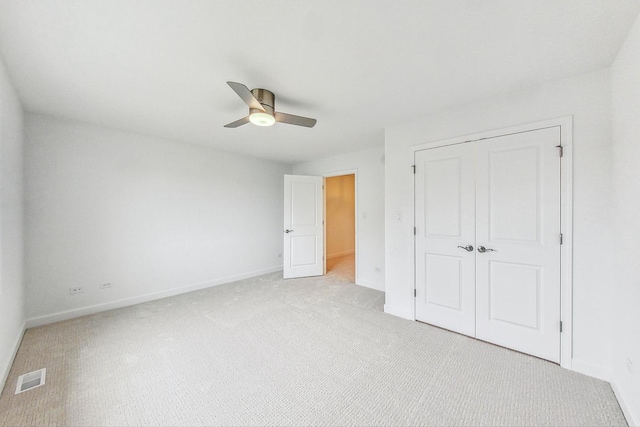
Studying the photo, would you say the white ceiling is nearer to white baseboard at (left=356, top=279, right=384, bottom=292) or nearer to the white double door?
the white double door

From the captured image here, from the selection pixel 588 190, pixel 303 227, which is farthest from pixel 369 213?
pixel 588 190

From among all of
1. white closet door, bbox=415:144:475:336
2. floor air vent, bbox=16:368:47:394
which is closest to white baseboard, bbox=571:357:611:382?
white closet door, bbox=415:144:475:336

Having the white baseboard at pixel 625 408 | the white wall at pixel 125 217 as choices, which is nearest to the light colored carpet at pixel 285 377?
the white baseboard at pixel 625 408

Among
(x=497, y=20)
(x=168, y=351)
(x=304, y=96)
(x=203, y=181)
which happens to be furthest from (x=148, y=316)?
(x=497, y=20)

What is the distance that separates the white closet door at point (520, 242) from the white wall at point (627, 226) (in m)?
0.33

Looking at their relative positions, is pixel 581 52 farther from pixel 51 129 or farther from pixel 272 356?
pixel 51 129

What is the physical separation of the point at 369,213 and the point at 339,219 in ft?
8.78

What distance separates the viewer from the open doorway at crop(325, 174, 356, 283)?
644cm

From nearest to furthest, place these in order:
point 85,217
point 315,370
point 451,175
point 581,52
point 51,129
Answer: point 581,52, point 315,370, point 451,175, point 51,129, point 85,217

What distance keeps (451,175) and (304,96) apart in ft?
5.68

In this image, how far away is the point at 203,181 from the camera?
402 cm

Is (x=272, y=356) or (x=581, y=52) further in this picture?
(x=272, y=356)

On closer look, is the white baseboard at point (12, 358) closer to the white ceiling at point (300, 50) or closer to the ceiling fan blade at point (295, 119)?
the white ceiling at point (300, 50)

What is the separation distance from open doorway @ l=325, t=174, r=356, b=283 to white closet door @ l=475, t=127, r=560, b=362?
3.87m
